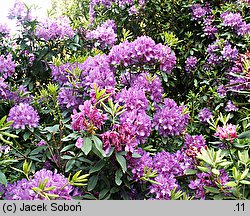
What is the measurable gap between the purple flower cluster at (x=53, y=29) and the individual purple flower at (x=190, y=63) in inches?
46.9

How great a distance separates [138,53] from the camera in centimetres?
218

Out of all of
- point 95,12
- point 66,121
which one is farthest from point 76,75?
point 95,12

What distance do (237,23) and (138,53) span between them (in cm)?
124

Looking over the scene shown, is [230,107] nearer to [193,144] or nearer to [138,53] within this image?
[193,144]

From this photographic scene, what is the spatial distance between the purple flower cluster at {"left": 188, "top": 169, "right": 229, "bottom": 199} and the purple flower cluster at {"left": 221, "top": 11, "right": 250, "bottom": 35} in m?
1.58

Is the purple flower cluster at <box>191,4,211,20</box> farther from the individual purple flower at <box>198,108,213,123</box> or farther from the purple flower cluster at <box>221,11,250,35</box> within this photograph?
the individual purple flower at <box>198,108,213,123</box>

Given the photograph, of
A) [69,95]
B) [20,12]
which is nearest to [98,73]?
[69,95]

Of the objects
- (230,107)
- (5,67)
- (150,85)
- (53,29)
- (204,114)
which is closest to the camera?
(150,85)

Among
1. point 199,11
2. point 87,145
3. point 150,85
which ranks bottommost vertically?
point 87,145

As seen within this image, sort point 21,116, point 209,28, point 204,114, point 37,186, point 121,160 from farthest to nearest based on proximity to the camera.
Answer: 1. point 209,28
2. point 204,114
3. point 21,116
4. point 121,160
5. point 37,186

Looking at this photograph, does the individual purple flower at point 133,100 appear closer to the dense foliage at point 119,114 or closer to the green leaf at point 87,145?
the dense foliage at point 119,114

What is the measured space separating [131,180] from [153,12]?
7.08 feet

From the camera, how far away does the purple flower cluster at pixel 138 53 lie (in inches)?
86.4
